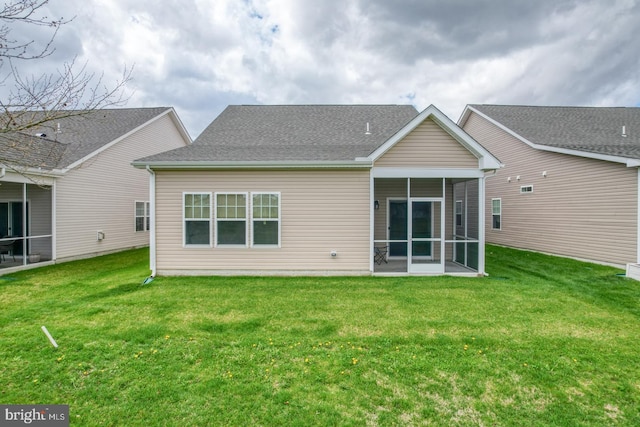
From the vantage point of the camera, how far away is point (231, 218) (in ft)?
28.2

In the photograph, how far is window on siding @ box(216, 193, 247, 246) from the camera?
28.2ft

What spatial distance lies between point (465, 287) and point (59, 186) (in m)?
13.7

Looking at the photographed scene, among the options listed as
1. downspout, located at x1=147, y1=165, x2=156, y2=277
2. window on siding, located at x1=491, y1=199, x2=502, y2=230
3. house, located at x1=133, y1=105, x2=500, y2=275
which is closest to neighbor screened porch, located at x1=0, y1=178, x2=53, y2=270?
downspout, located at x1=147, y1=165, x2=156, y2=277

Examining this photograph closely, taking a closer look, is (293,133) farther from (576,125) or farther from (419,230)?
(576,125)

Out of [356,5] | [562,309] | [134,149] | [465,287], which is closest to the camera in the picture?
[562,309]

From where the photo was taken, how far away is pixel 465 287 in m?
7.48

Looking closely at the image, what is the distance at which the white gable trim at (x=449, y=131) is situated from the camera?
8.20m

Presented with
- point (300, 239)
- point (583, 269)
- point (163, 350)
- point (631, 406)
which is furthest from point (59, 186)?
point (583, 269)

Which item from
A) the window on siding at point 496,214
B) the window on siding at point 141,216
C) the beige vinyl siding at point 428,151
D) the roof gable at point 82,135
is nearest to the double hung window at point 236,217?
the beige vinyl siding at point 428,151

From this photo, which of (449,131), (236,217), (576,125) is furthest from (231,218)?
(576,125)

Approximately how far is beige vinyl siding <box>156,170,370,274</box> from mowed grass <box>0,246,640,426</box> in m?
1.19

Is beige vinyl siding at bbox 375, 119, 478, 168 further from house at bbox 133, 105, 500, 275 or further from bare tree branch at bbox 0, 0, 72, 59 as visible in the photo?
bare tree branch at bbox 0, 0, 72, 59

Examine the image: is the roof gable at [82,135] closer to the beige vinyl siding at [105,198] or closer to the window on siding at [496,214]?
the beige vinyl siding at [105,198]

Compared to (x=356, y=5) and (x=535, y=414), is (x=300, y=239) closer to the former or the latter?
(x=535, y=414)
